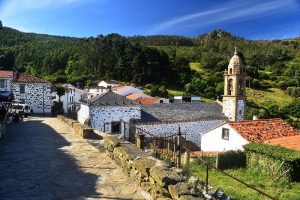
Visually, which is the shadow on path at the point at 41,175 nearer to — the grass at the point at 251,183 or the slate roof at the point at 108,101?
the grass at the point at 251,183

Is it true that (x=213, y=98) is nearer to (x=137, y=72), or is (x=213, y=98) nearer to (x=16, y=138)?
(x=137, y=72)

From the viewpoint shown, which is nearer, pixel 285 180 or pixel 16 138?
pixel 16 138

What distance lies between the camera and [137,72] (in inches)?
2736

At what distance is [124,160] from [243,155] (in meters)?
14.4

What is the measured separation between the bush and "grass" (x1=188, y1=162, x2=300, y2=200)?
1.77 ft

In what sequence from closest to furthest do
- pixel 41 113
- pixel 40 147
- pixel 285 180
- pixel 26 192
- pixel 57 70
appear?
pixel 26 192, pixel 40 147, pixel 285 180, pixel 41 113, pixel 57 70

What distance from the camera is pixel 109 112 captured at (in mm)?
27484

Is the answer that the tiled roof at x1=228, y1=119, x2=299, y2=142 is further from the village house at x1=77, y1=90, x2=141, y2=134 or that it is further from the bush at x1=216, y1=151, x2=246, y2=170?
the village house at x1=77, y1=90, x2=141, y2=134

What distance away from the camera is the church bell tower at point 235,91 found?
106 feet

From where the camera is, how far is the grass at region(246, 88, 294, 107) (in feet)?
202

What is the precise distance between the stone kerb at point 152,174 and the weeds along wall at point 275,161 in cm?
1134

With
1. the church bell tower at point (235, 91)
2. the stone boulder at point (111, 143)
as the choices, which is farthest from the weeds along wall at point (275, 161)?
the church bell tower at point (235, 91)

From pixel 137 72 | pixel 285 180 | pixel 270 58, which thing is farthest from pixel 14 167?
pixel 270 58

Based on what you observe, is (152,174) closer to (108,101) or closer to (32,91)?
(108,101)
